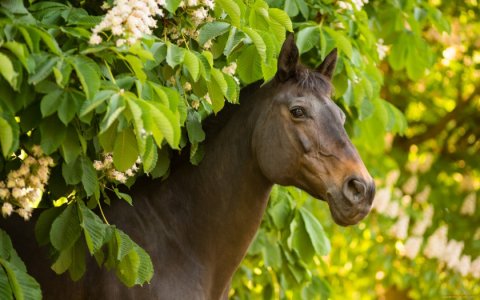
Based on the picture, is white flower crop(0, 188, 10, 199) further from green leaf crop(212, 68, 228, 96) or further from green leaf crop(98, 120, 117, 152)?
green leaf crop(212, 68, 228, 96)

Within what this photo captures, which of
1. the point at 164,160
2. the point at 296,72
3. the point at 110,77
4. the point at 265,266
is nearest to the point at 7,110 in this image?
the point at 110,77

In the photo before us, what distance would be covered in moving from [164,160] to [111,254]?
66cm

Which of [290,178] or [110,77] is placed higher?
[110,77]

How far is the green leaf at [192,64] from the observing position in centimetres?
430

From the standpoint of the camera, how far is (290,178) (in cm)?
478

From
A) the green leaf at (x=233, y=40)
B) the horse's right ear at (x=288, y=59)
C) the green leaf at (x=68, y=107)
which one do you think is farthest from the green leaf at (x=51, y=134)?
the horse's right ear at (x=288, y=59)

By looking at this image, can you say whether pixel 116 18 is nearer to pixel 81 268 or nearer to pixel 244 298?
pixel 81 268

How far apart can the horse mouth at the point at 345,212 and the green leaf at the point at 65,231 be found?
41.8 inches

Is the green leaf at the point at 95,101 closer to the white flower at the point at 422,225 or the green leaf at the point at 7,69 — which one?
the green leaf at the point at 7,69

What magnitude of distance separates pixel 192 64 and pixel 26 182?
0.80 meters

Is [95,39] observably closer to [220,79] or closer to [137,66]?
[137,66]

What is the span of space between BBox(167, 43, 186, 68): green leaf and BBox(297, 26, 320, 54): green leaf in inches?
49.8

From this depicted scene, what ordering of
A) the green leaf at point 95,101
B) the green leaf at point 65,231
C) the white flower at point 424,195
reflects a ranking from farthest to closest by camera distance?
the white flower at point 424,195 → the green leaf at point 65,231 → the green leaf at point 95,101

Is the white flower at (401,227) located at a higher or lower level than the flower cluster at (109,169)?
lower
